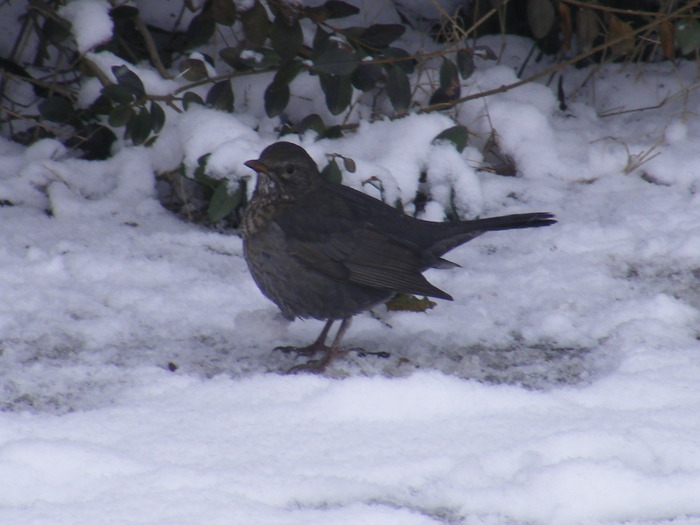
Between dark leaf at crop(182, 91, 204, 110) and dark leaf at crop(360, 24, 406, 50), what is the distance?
875 millimetres

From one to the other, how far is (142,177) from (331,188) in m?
1.34

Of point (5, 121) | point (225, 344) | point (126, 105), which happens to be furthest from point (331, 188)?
point (5, 121)

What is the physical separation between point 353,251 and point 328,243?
0.11 metres

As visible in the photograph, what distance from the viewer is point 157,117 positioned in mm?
4797

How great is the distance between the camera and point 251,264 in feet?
12.8

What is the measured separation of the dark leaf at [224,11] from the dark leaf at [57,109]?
93 centimetres

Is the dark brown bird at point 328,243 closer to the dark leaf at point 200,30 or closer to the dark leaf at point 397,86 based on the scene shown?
the dark leaf at point 397,86

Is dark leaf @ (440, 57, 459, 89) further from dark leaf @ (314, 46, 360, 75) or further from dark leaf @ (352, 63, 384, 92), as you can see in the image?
dark leaf @ (314, 46, 360, 75)

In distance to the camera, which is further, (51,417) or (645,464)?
(51,417)

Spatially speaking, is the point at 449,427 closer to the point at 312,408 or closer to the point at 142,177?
the point at 312,408

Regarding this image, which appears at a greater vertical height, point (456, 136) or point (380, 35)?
point (380, 35)

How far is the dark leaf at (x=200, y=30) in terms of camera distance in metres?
5.05

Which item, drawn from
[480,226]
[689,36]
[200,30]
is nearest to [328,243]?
[480,226]

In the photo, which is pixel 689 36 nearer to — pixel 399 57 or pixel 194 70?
pixel 399 57
